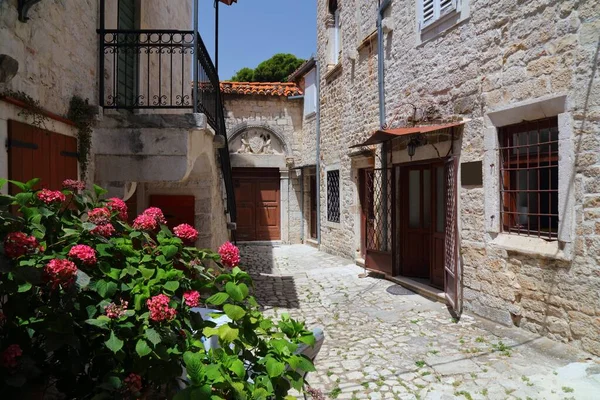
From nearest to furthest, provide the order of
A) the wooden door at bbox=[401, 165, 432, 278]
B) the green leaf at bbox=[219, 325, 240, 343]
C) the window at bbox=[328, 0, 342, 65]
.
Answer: the green leaf at bbox=[219, 325, 240, 343], the wooden door at bbox=[401, 165, 432, 278], the window at bbox=[328, 0, 342, 65]

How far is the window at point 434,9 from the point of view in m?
6.06

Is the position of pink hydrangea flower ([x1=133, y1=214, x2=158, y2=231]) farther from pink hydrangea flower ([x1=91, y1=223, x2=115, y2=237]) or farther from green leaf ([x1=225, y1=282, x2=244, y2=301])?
green leaf ([x1=225, y1=282, x2=244, y2=301])

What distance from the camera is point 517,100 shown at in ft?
16.0

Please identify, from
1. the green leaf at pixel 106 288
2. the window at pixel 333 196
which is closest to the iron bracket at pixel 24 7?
the green leaf at pixel 106 288

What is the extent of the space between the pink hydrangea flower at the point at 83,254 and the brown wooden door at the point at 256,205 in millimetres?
12011

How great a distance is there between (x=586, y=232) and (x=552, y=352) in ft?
3.90

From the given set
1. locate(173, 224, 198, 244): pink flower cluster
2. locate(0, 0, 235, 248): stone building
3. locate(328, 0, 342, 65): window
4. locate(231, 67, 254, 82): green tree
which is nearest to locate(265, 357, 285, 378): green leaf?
locate(173, 224, 198, 244): pink flower cluster

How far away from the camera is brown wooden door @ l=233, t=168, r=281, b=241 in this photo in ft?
45.3

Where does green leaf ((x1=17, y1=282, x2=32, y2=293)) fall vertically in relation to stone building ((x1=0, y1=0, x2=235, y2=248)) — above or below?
below

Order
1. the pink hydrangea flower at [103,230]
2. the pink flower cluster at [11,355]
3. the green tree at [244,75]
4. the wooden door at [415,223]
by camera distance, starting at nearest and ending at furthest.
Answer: the pink flower cluster at [11,355] < the pink hydrangea flower at [103,230] < the wooden door at [415,223] < the green tree at [244,75]

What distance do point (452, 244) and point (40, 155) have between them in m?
4.83

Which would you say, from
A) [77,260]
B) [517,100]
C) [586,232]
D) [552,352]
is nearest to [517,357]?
[552,352]

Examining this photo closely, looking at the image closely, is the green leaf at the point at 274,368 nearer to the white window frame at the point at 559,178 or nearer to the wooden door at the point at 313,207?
the white window frame at the point at 559,178

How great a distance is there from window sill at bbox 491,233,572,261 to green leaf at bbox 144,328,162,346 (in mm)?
4095
